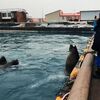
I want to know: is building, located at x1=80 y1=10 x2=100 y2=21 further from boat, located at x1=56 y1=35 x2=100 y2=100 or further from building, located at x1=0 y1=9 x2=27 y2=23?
boat, located at x1=56 y1=35 x2=100 y2=100

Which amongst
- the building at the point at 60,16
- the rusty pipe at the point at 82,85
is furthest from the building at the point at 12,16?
the rusty pipe at the point at 82,85

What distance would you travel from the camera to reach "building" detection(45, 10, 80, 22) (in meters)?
82.8

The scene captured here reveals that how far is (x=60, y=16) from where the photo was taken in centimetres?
8450

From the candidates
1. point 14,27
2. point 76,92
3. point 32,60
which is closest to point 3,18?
point 14,27

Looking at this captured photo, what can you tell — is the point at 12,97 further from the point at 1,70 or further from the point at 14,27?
the point at 14,27

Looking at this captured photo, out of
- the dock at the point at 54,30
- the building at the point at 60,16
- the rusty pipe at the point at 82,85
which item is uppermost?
the rusty pipe at the point at 82,85

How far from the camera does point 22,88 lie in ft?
47.9

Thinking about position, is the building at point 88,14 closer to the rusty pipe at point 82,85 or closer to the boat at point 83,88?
the rusty pipe at point 82,85

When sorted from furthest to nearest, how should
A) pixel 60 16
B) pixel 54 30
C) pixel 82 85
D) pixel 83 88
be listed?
pixel 60 16, pixel 54 30, pixel 82 85, pixel 83 88

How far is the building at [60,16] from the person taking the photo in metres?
82.8

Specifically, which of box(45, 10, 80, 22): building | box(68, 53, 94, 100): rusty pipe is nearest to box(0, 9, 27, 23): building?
box(45, 10, 80, 22): building

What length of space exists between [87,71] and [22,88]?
5.63 metres

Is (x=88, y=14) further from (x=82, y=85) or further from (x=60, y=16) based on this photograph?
(x=82, y=85)

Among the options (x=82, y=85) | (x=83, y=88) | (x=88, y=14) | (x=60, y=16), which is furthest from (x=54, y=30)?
(x=83, y=88)
